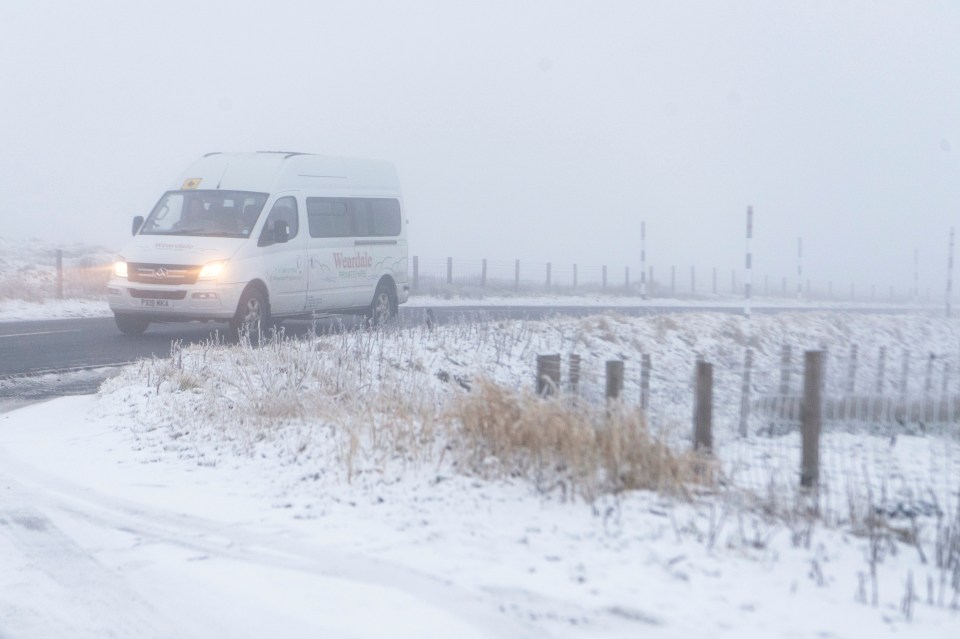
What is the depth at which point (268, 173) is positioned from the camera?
15.8 m

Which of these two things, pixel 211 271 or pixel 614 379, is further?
pixel 211 271

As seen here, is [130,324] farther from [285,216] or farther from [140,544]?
[140,544]

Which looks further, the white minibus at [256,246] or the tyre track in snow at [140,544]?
the white minibus at [256,246]

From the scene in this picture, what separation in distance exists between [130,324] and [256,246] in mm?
2617

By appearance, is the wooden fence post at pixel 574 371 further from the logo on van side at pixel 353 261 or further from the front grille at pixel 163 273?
the logo on van side at pixel 353 261

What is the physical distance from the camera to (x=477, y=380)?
712 centimetres

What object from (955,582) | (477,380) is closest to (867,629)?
(955,582)

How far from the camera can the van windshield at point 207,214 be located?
49.8ft

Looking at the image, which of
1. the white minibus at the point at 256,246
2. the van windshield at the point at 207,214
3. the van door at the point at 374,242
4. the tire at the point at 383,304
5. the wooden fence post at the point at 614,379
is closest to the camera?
the wooden fence post at the point at 614,379

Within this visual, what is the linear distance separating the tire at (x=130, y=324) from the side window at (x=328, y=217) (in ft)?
9.61

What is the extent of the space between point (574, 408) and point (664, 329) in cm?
1064

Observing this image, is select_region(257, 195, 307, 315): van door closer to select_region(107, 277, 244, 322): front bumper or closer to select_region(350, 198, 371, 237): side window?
select_region(107, 277, 244, 322): front bumper

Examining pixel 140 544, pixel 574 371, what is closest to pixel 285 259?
pixel 574 371

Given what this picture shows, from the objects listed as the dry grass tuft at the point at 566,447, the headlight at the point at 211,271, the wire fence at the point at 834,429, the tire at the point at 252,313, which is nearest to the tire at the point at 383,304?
the tire at the point at 252,313
